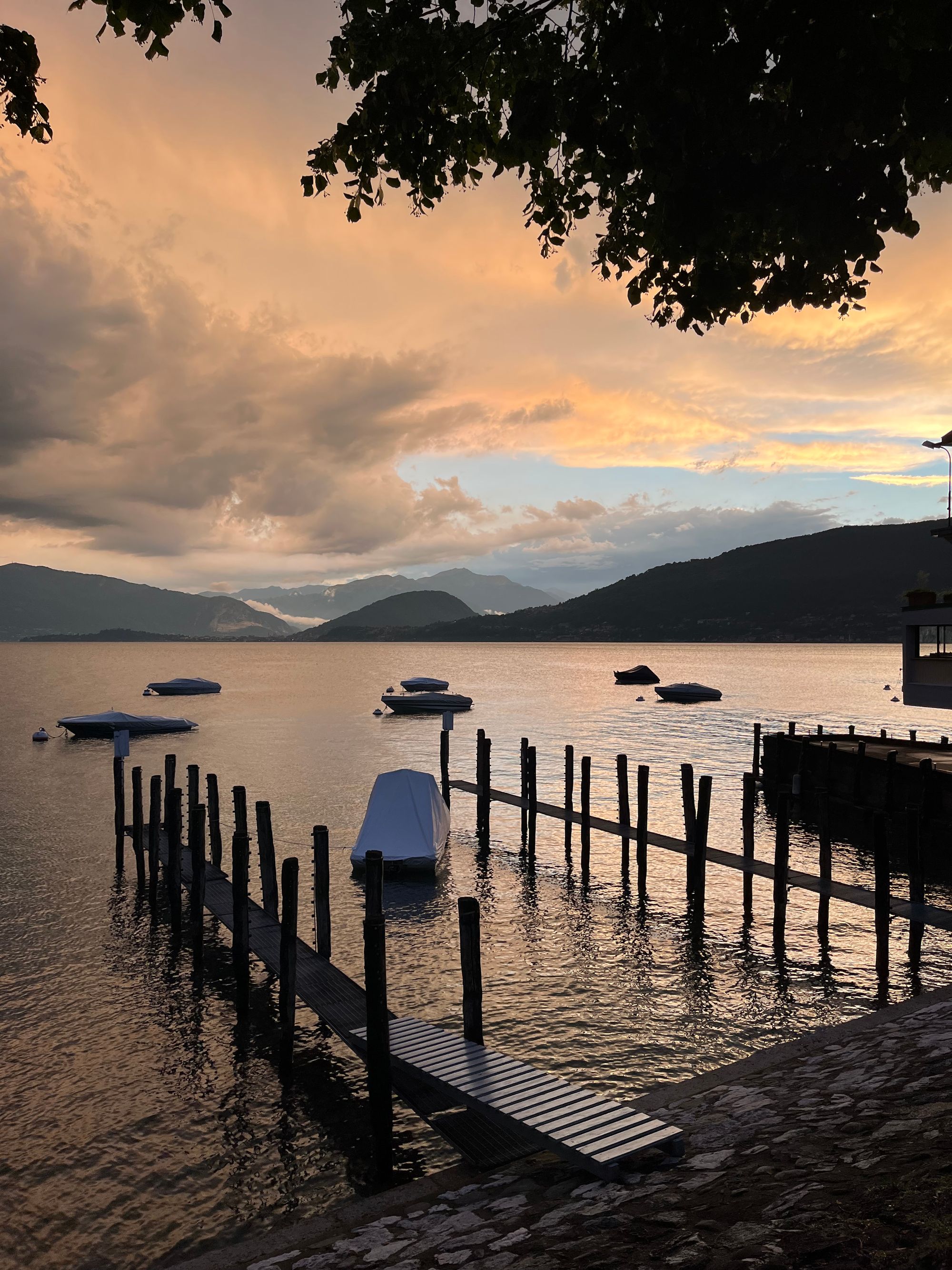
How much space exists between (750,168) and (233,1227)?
12046 millimetres

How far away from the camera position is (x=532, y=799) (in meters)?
28.1

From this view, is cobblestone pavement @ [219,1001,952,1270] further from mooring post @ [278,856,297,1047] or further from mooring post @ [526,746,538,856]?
mooring post @ [526,746,538,856]

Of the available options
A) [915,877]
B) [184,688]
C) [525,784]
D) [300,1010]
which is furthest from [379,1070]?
[184,688]

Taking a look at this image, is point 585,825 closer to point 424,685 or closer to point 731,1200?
point 731,1200

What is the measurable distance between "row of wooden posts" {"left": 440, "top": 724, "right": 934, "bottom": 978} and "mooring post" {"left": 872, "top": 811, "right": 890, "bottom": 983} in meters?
0.02

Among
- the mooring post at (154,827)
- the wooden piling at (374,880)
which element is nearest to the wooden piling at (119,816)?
the mooring post at (154,827)

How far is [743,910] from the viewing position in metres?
20.9

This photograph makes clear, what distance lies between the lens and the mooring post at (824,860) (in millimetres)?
18062

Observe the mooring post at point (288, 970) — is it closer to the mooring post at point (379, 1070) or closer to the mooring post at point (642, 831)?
the mooring post at point (379, 1070)

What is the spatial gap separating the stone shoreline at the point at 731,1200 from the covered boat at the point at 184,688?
106 m

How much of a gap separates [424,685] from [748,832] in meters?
80.1

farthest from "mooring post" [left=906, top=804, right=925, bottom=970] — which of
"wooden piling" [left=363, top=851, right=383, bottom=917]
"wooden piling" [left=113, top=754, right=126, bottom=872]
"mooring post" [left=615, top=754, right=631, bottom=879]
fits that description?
"wooden piling" [left=113, top=754, right=126, bottom=872]

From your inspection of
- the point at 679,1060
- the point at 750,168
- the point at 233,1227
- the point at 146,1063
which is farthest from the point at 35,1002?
the point at 750,168

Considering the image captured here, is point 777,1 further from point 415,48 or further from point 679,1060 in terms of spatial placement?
point 679,1060
